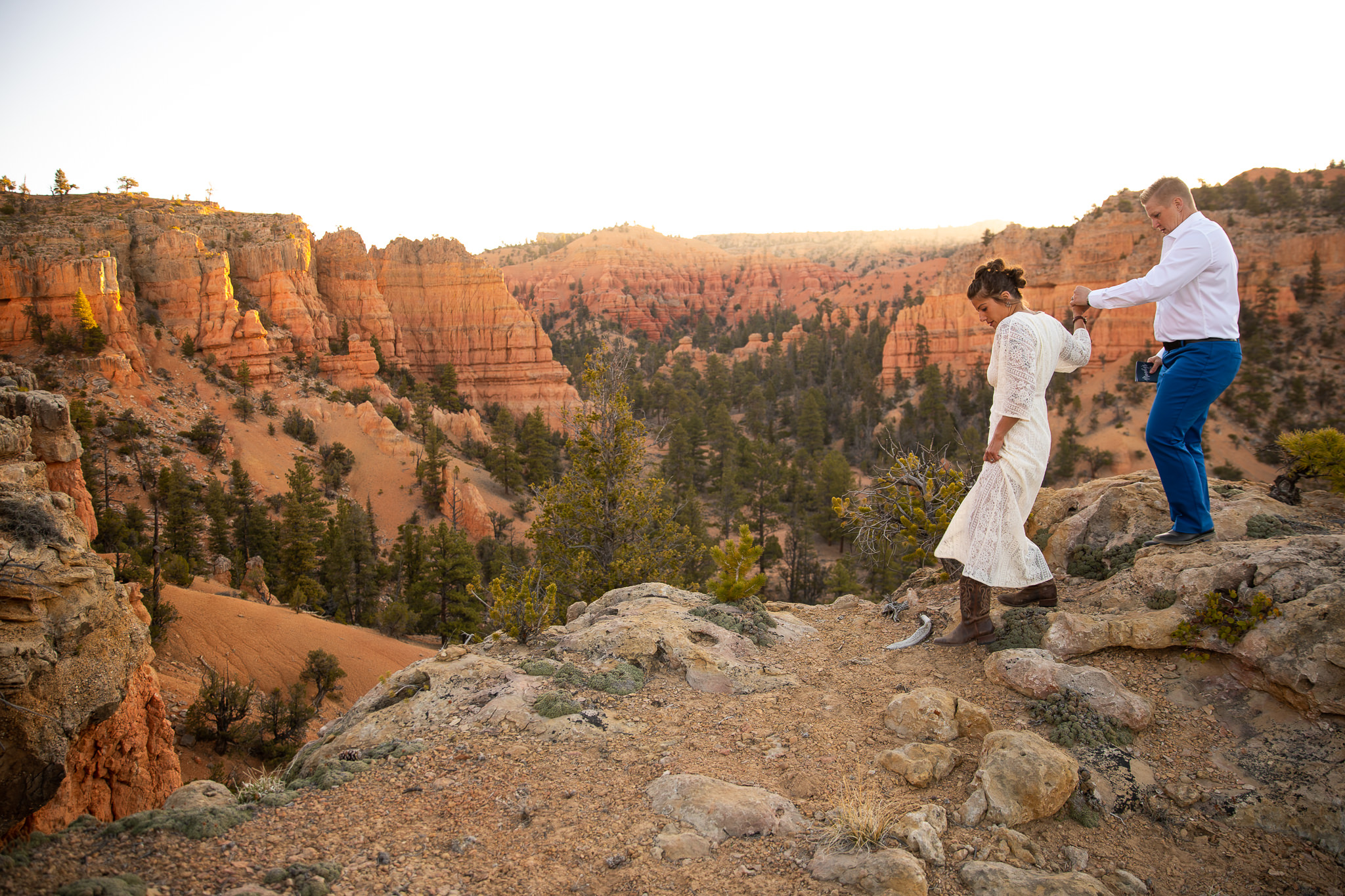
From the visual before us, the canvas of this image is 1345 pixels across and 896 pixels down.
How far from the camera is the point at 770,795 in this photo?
118 inches

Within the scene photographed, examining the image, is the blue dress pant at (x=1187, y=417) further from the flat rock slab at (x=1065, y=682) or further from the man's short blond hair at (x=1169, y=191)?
the flat rock slab at (x=1065, y=682)

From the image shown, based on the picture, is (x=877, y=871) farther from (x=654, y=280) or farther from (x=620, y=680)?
(x=654, y=280)

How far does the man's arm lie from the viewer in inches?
149

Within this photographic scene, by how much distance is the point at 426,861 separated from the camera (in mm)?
2605

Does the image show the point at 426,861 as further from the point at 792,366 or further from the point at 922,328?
the point at 792,366

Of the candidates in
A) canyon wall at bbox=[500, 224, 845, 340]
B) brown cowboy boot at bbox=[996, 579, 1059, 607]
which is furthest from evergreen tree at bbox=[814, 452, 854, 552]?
canyon wall at bbox=[500, 224, 845, 340]

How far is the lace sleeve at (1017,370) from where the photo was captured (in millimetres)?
3816

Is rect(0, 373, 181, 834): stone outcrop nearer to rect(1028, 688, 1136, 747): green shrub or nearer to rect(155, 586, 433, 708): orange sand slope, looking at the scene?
rect(1028, 688, 1136, 747): green shrub

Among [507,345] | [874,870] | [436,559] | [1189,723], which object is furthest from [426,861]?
[507,345]

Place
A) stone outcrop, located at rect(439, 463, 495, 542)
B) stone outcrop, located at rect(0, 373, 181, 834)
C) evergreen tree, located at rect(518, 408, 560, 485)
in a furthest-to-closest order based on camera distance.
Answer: evergreen tree, located at rect(518, 408, 560, 485)
stone outcrop, located at rect(439, 463, 495, 542)
stone outcrop, located at rect(0, 373, 181, 834)

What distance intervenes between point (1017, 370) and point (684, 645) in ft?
8.91

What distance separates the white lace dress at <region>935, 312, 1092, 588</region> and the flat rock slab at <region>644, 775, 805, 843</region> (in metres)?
1.98

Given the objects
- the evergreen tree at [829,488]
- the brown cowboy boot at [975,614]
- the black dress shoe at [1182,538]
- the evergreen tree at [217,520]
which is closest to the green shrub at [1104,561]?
the black dress shoe at [1182,538]

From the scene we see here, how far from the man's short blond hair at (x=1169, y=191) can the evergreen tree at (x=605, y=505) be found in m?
8.03
